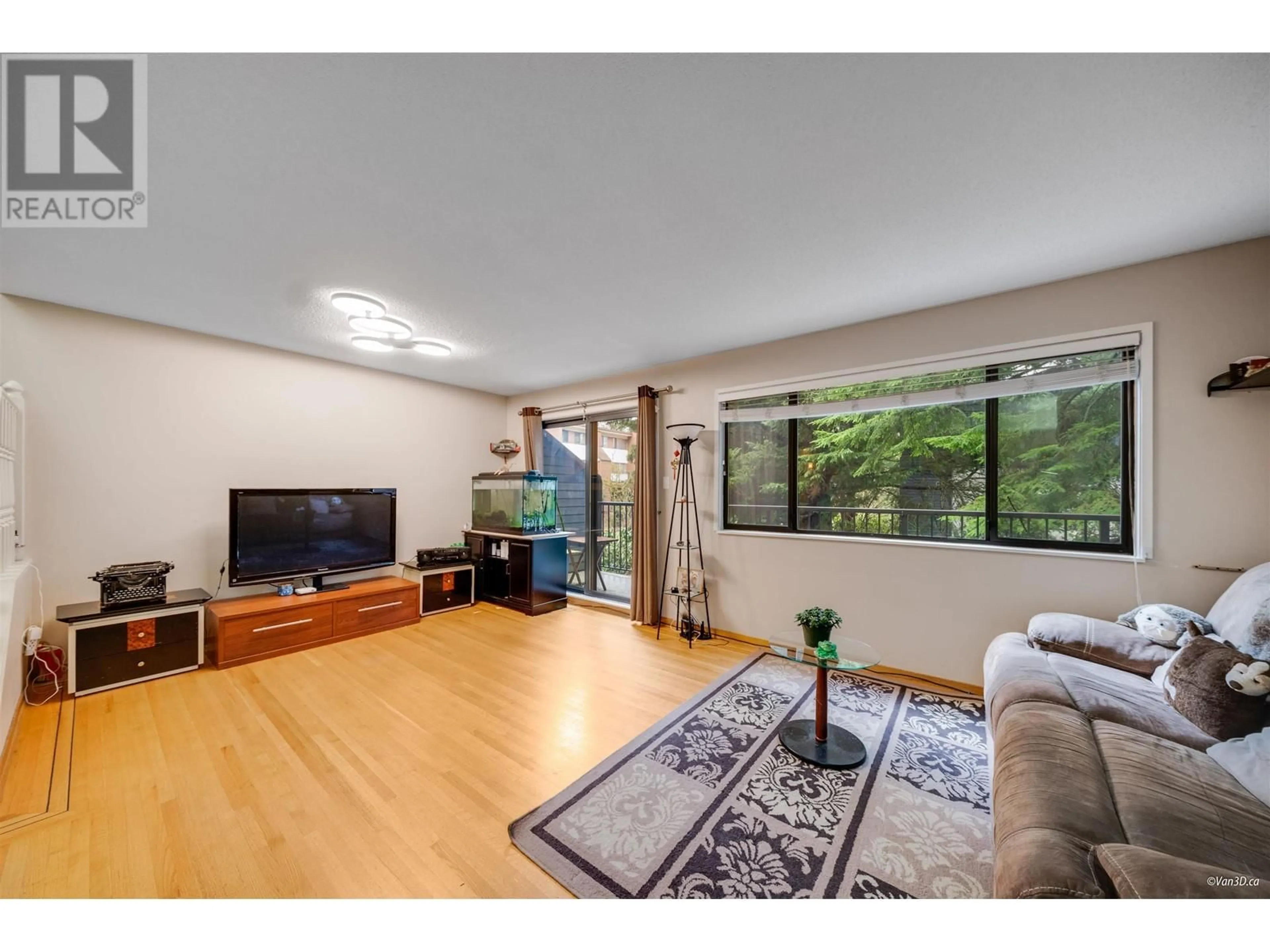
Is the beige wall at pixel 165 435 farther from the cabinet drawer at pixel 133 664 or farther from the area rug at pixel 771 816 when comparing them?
the area rug at pixel 771 816

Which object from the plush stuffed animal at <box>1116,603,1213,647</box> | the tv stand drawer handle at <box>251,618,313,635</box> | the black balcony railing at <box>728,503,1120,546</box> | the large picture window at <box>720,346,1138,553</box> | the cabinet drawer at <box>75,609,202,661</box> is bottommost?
the tv stand drawer handle at <box>251,618,313,635</box>

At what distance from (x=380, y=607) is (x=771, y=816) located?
10.7ft

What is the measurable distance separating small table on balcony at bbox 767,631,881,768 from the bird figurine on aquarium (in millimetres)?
3358

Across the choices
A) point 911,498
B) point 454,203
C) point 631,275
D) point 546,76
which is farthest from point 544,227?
point 911,498

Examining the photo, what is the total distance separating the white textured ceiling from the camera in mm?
1139

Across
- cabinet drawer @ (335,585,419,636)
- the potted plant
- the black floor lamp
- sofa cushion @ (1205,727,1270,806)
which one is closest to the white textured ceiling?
the black floor lamp

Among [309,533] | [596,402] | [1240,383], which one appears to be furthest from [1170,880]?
[309,533]

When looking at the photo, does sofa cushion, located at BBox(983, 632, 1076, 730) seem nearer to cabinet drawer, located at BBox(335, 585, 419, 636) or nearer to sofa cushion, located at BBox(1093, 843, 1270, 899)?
sofa cushion, located at BBox(1093, 843, 1270, 899)

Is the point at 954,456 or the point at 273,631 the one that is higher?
the point at 954,456

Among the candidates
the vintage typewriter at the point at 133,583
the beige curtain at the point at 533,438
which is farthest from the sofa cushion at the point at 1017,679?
the vintage typewriter at the point at 133,583

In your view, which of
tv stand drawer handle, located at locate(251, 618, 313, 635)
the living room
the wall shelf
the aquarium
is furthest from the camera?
the aquarium

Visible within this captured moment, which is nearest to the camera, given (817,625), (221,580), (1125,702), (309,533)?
(1125,702)

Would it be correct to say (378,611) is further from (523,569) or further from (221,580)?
(523,569)

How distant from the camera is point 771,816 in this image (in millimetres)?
1562
